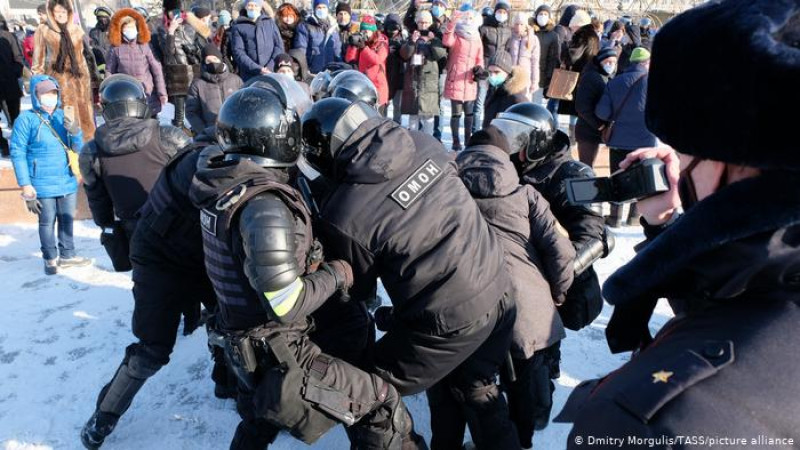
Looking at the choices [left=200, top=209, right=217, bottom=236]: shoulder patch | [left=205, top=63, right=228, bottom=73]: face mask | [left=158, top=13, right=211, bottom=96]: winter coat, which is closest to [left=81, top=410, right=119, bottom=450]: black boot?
[left=200, top=209, right=217, bottom=236]: shoulder patch

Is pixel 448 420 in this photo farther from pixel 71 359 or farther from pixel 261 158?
pixel 71 359

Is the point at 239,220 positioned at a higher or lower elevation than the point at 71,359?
higher

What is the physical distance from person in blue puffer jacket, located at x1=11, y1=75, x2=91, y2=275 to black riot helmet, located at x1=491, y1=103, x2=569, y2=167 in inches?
152

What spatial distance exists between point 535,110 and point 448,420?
6.35ft

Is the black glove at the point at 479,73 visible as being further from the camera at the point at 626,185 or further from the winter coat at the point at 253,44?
the camera at the point at 626,185

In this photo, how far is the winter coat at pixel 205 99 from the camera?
5.99 metres

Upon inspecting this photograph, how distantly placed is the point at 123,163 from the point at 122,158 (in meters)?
0.03

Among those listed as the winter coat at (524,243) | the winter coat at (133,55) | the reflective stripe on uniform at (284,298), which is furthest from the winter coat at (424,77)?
the reflective stripe on uniform at (284,298)

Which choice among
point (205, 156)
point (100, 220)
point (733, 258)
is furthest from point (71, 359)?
point (733, 258)

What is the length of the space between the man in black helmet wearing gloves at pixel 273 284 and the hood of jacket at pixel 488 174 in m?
0.83

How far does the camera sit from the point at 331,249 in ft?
7.09

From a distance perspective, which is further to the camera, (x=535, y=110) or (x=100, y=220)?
(x=100, y=220)

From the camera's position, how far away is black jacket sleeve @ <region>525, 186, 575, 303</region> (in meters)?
2.60

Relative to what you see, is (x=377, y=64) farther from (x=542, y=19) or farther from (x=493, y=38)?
(x=542, y=19)
